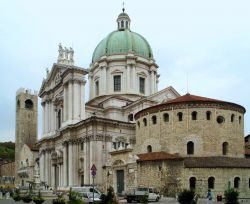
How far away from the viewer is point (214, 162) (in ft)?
149

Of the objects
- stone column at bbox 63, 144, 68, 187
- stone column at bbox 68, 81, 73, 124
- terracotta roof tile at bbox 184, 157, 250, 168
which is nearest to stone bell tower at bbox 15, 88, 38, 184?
stone column at bbox 63, 144, 68, 187

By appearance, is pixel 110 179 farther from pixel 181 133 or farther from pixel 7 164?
pixel 7 164

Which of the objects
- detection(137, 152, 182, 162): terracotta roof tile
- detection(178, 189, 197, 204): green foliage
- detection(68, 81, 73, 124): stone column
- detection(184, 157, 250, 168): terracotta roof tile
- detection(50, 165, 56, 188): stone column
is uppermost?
detection(68, 81, 73, 124): stone column

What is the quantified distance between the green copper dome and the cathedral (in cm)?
16

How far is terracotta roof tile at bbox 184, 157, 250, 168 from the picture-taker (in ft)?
147

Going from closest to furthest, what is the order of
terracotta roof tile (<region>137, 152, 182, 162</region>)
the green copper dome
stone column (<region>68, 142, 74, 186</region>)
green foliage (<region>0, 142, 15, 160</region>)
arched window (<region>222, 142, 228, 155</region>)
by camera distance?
terracotta roof tile (<region>137, 152, 182, 162</region>) → arched window (<region>222, 142, 228, 155</region>) → stone column (<region>68, 142, 74, 186</region>) → the green copper dome → green foliage (<region>0, 142, 15, 160</region>)

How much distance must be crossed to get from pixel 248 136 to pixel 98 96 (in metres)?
23.5

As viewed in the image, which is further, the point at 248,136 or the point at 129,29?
the point at 129,29

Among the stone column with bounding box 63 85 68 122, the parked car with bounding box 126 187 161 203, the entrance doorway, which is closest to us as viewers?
the parked car with bounding box 126 187 161 203

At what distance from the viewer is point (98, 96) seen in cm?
6994

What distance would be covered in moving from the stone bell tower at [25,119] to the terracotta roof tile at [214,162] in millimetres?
56248

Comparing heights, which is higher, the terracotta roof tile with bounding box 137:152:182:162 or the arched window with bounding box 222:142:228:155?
the arched window with bounding box 222:142:228:155

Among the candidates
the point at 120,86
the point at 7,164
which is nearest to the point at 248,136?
the point at 120,86

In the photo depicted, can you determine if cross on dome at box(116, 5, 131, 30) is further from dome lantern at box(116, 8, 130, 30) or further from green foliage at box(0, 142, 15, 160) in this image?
green foliage at box(0, 142, 15, 160)
